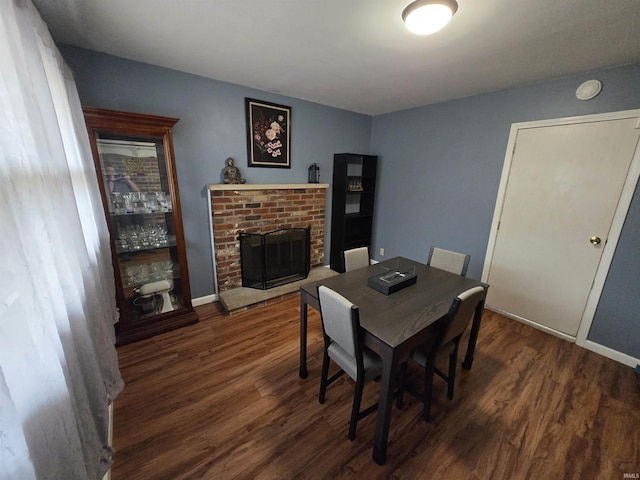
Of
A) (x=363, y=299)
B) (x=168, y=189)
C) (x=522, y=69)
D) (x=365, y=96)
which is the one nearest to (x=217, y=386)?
(x=363, y=299)

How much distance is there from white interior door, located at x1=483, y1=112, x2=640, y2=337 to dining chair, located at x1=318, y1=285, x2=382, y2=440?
2.21m

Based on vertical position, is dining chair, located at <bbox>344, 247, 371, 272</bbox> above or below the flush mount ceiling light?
below

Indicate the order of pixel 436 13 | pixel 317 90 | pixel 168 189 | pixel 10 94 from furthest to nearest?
pixel 317 90 < pixel 168 189 < pixel 436 13 < pixel 10 94

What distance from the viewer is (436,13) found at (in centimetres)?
124

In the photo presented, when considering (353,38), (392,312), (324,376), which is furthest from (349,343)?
(353,38)

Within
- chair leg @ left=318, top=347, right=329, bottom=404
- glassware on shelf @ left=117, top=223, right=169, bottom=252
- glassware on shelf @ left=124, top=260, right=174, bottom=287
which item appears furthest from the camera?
glassware on shelf @ left=124, top=260, right=174, bottom=287

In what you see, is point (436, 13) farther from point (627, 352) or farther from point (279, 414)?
point (627, 352)

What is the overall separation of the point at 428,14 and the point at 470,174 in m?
2.12

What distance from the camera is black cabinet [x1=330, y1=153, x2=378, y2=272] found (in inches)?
142

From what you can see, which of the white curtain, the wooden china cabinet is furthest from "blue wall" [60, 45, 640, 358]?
the white curtain

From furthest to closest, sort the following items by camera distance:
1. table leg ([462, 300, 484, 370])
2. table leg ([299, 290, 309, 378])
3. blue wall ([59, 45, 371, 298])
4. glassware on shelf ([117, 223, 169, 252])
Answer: glassware on shelf ([117, 223, 169, 252]) < blue wall ([59, 45, 371, 298]) < table leg ([462, 300, 484, 370]) < table leg ([299, 290, 309, 378])

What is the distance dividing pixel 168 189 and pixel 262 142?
1168mm

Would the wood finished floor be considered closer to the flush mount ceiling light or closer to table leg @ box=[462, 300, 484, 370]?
table leg @ box=[462, 300, 484, 370]

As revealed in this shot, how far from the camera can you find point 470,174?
2.92 m
